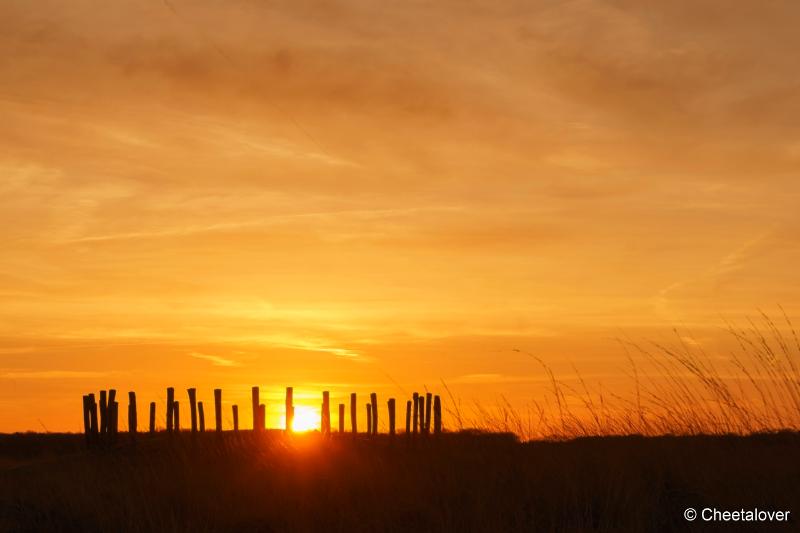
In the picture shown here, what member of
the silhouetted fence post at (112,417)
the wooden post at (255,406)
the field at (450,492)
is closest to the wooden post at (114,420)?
the silhouetted fence post at (112,417)

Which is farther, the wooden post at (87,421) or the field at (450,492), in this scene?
the wooden post at (87,421)

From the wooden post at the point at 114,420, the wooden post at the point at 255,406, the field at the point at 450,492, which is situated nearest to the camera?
the field at the point at 450,492

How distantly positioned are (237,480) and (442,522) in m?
3.09

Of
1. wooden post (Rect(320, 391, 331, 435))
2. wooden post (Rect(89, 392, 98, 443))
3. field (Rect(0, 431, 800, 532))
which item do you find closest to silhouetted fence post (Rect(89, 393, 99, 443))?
wooden post (Rect(89, 392, 98, 443))

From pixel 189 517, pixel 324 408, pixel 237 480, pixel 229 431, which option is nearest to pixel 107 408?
pixel 229 431

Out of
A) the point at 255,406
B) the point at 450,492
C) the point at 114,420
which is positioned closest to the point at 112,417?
the point at 114,420

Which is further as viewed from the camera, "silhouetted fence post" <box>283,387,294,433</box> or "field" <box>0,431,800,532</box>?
"silhouetted fence post" <box>283,387,294,433</box>

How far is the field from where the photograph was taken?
264 inches

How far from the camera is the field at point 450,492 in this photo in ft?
22.0

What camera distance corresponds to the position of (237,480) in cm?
892

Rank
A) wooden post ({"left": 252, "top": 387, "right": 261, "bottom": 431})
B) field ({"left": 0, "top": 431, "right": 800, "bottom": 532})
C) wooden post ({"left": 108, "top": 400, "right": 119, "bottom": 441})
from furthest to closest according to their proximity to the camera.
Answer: wooden post ({"left": 108, "top": 400, "right": 119, "bottom": 441})
wooden post ({"left": 252, "top": 387, "right": 261, "bottom": 431})
field ({"left": 0, "top": 431, "right": 800, "bottom": 532})

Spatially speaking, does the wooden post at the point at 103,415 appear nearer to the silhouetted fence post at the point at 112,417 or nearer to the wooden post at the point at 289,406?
the silhouetted fence post at the point at 112,417

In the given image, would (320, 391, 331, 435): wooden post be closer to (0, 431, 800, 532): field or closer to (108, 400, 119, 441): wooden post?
(108, 400, 119, 441): wooden post

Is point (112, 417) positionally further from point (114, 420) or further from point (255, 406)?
point (255, 406)
